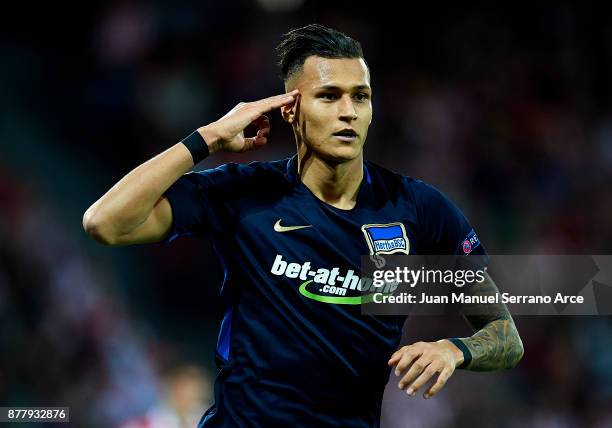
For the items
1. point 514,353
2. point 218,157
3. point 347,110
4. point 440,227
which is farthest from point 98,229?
point 218,157

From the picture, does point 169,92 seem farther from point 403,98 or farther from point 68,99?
point 403,98

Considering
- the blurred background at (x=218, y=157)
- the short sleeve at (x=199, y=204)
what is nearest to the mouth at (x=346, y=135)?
the short sleeve at (x=199, y=204)

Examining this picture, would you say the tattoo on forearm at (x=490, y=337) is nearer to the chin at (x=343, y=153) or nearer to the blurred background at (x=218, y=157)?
the chin at (x=343, y=153)

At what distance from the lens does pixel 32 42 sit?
9898 millimetres

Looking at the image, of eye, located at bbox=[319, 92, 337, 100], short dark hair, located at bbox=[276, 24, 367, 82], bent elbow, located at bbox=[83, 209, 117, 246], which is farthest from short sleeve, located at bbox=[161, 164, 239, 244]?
short dark hair, located at bbox=[276, 24, 367, 82]

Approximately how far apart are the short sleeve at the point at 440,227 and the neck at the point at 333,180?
1.09 ft

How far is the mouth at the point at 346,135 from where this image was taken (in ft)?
13.3

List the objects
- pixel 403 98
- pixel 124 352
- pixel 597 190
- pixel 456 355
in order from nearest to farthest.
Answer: pixel 456 355 → pixel 124 352 → pixel 597 190 → pixel 403 98

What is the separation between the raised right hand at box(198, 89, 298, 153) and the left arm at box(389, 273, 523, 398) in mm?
1248

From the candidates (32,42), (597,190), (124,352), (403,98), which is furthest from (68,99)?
(597,190)

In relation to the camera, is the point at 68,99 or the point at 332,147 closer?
the point at 332,147

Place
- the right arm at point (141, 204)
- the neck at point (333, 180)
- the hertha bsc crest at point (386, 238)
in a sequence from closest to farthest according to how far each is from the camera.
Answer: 1. the right arm at point (141, 204)
2. the hertha bsc crest at point (386, 238)
3. the neck at point (333, 180)

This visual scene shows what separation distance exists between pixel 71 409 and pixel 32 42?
14.5 feet

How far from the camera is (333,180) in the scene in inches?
165
